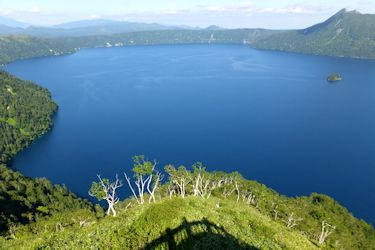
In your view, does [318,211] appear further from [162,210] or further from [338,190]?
[162,210]

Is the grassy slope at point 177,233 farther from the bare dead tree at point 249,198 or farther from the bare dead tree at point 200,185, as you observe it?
the bare dead tree at point 249,198

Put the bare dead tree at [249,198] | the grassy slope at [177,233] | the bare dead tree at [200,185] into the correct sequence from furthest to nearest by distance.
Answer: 1. the bare dead tree at [249,198]
2. the bare dead tree at [200,185]
3. the grassy slope at [177,233]

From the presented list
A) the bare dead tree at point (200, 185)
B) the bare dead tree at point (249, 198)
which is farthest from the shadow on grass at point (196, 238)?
the bare dead tree at point (249, 198)

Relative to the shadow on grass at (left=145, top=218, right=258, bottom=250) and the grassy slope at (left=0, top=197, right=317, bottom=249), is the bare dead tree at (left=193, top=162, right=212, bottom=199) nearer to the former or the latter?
the grassy slope at (left=0, top=197, right=317, bottom=249)

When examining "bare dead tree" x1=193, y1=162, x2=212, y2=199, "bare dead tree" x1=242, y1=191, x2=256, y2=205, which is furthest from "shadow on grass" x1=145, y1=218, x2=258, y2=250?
"bare dead tree" x1=242, y1=191, x2=256, y2=205

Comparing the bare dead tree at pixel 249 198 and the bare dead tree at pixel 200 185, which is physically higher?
the bare dead tree at pixel 200 185

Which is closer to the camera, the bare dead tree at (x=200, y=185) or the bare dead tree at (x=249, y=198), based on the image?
the bare dead tree at (x=200, y=185)

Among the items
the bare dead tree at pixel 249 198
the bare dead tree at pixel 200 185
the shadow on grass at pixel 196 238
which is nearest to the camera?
the shadow on grass at pixel 196 238

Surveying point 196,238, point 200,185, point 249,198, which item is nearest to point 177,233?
point 196,238
